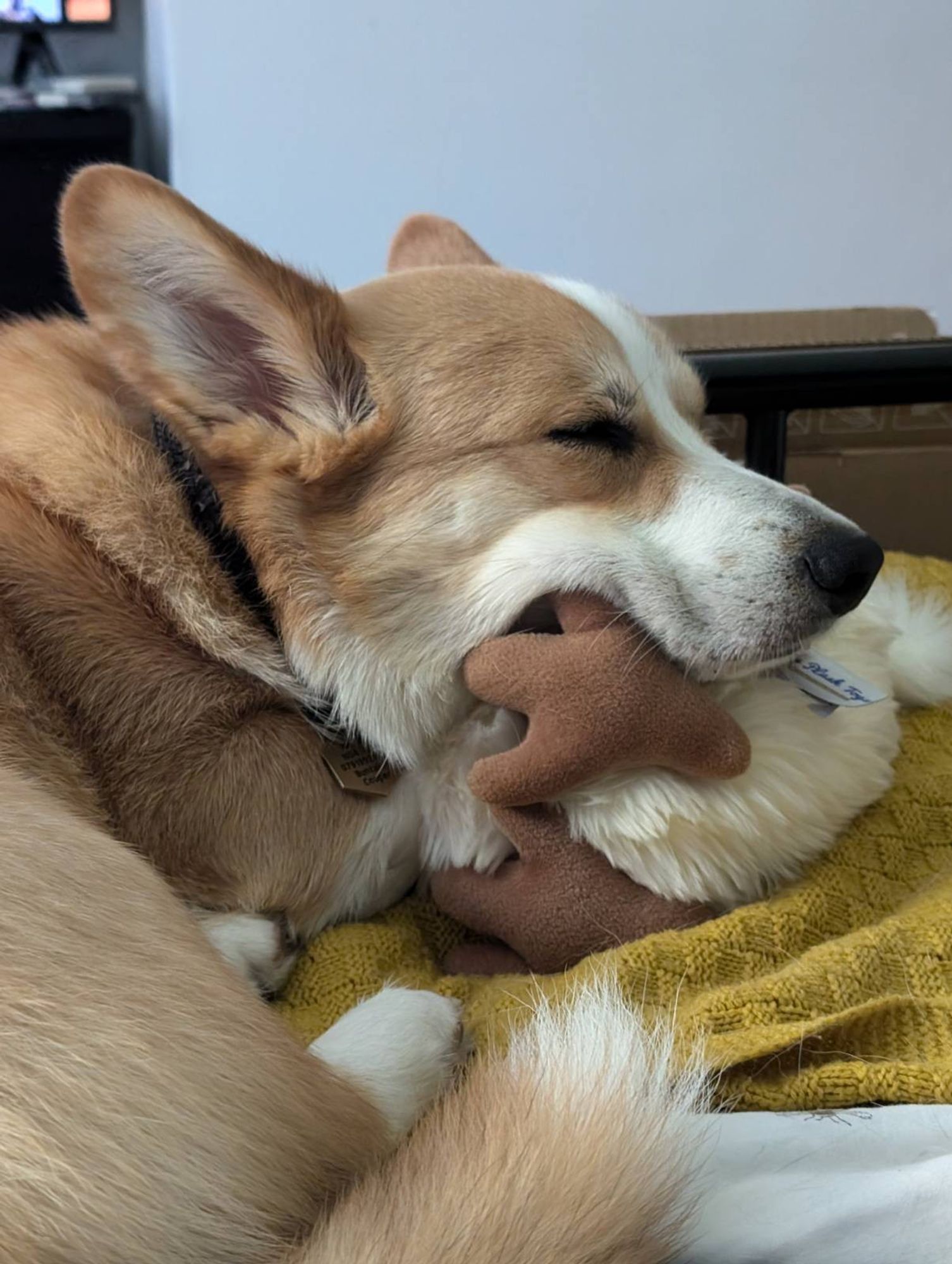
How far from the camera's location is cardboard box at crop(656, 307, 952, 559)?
170 cm

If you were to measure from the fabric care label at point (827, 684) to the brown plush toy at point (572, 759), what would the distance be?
0.12 metres

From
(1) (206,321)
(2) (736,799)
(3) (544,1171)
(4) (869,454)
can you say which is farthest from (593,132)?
(3) (544,1171)

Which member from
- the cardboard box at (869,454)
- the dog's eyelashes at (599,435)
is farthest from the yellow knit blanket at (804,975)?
the cardboard box at (869,454)

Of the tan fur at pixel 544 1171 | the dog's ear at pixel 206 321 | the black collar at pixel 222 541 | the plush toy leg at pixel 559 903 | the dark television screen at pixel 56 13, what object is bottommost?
the plush toy leg at pixel 559 903

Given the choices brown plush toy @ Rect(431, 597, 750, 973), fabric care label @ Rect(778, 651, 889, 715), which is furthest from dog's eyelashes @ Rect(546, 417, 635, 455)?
fabric care label @ Rect(778, 651, 889, 715)

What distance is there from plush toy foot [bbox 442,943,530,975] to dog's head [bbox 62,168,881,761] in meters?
0.20

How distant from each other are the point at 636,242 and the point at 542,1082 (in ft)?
8.30

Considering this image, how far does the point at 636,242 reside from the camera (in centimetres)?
277

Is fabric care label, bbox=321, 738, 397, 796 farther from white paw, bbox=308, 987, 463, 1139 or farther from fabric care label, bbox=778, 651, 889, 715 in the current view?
fabric care label, bbox=778, 651, 889, 715

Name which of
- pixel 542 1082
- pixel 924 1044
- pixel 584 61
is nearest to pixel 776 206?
pixel 584 61

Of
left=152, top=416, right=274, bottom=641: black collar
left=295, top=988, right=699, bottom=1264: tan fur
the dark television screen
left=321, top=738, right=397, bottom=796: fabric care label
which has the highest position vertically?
the dark television screen

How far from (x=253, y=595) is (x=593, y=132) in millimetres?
2092

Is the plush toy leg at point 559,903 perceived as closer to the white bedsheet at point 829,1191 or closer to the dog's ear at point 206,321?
the white bedsheet at point 829,1191

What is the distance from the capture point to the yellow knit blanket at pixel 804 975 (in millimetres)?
732
